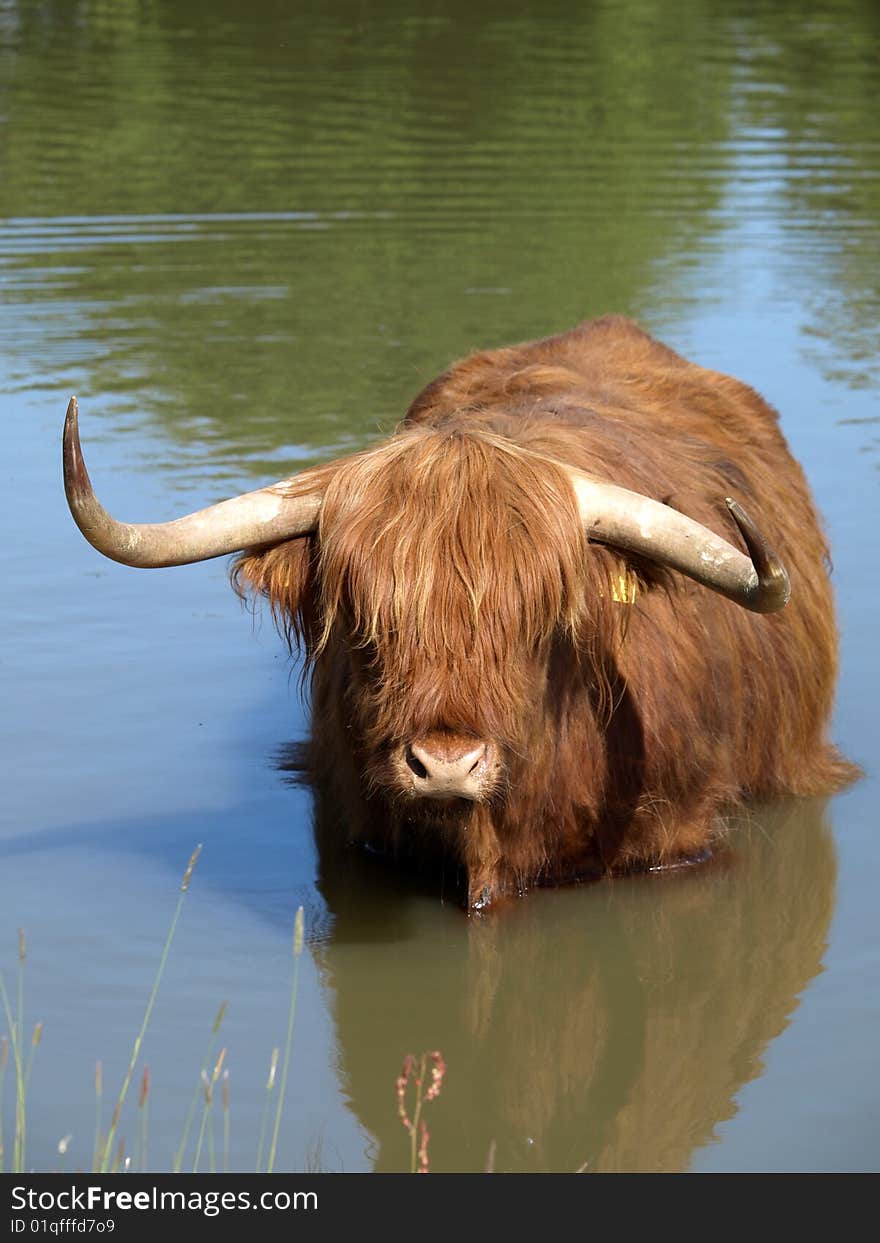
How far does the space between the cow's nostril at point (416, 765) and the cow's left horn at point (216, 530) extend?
69cm

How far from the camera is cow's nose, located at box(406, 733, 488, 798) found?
4172 millimetres

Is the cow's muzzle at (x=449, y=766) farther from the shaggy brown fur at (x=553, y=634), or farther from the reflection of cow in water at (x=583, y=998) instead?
the reflection of cow in water at (x=583, y=998)

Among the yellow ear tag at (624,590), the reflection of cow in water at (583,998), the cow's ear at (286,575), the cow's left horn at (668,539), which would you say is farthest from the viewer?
the cow's ear at (286,575)

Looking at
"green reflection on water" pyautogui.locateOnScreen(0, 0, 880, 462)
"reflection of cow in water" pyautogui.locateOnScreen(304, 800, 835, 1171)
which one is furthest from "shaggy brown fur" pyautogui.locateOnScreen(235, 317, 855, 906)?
"green reflection on water" pyautogui.locateOnScreen(0, 0, 880, 462)

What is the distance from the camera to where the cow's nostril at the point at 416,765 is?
4.19 m

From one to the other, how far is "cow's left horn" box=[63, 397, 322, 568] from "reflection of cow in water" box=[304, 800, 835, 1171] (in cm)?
105

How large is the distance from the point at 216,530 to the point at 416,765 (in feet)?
2.62

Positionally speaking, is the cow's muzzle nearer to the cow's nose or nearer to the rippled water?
the cow's nose

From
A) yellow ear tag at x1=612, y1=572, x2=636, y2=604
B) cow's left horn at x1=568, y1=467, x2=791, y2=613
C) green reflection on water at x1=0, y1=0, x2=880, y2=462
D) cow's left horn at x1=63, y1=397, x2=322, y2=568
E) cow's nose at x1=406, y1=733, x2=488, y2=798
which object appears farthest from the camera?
green reflection on water at x1=0, y1=0, x2=880, y2=462

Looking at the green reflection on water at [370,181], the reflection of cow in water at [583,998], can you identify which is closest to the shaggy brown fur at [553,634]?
the reflection of cow in water at [583,998]

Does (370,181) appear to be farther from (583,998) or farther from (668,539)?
(583,998)

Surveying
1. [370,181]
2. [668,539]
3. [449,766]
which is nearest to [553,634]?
[668,539]

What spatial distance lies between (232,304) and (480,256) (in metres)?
2.36

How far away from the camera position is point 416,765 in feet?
13.8
